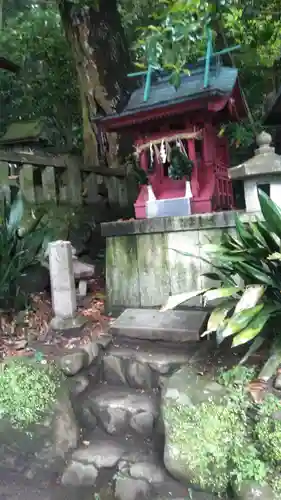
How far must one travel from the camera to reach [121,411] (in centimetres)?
352

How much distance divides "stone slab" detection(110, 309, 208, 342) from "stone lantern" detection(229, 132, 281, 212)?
4.13ft

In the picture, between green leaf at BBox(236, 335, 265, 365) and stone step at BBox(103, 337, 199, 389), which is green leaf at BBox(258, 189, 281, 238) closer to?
green leaf at BBox(236, 335, 265, 365)

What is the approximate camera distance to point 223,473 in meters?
2.73

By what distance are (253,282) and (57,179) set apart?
3.74 meters

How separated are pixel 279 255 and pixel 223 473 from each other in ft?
4.89

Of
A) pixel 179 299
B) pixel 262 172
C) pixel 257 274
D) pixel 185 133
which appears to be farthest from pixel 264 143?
pixel 179 299

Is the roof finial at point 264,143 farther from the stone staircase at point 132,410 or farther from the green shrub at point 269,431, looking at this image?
the green shrub at point 269,431

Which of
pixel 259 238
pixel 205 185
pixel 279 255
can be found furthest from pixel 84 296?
pixel 279 255

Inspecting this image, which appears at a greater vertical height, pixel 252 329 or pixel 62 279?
pixel 62 279

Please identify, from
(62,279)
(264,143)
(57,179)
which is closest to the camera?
(264,143)

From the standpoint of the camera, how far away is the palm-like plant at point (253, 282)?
120 inches

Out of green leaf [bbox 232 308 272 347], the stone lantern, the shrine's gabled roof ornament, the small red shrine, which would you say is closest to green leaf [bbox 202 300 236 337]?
green leaf [bbox 232 308 272 347]

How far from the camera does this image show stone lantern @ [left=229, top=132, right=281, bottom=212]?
3.94 metres

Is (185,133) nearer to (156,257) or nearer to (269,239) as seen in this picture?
(156,257)
